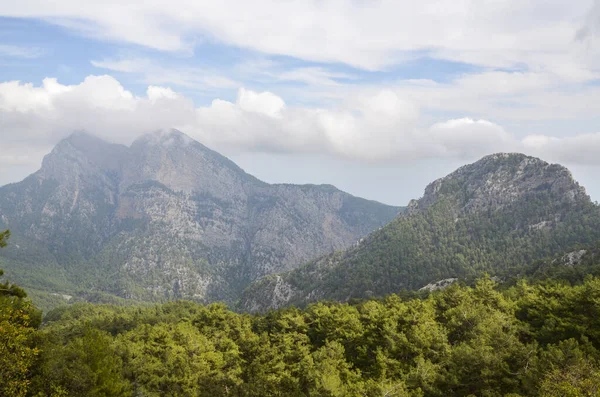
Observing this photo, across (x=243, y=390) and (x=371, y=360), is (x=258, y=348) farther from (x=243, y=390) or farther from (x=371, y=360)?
(x=371, y=360)

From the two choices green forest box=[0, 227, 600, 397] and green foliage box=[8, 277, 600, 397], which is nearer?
green forest box=[0, 227, 600, 397]

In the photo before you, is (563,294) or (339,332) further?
(339,332)

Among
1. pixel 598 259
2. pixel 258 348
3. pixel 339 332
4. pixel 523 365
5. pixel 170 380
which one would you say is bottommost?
pixel 170 380

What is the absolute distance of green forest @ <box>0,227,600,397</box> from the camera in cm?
4175

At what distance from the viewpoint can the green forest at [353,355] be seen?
41.8 m

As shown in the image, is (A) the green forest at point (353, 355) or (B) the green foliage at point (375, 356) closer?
(A) the green forest at point (353, 355)

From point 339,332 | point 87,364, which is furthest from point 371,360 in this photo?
point 87,364

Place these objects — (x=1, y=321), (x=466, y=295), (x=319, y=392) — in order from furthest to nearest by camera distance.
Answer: (x=466, y=295) → (x=319, y=392) → (x=1, y=321)

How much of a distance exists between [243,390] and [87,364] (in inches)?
1009

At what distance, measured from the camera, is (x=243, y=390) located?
62031mm

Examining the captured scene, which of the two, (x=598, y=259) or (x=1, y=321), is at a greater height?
(x=598, y=259)

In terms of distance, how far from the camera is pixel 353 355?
7144 cm

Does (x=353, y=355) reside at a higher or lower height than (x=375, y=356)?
lower

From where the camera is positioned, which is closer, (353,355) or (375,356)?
(375,356)
